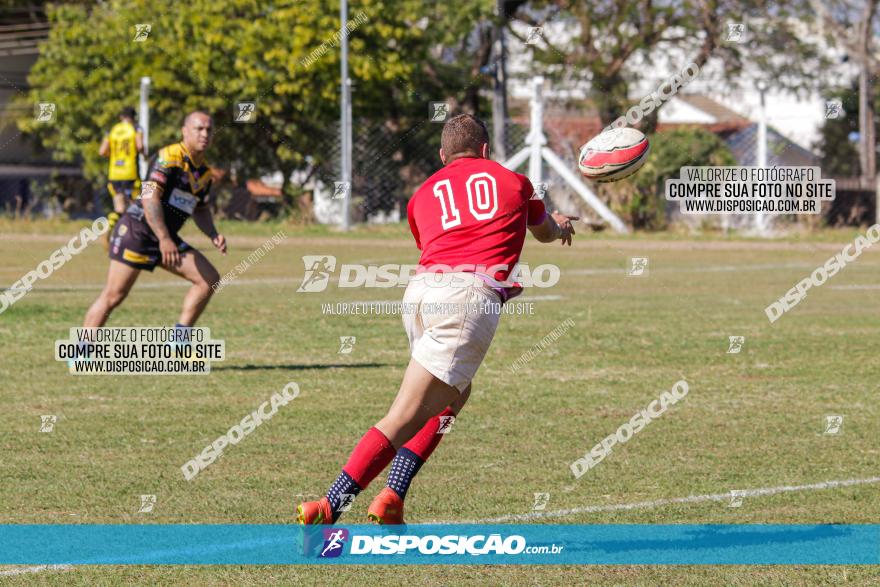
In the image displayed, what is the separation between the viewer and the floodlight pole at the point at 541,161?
3164cm

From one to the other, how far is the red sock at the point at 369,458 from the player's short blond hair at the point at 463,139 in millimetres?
1345

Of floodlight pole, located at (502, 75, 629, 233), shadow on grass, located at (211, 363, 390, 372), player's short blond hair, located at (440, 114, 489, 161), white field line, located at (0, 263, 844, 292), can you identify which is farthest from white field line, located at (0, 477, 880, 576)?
floodlight pole, located at (502, 75, 629, 233)

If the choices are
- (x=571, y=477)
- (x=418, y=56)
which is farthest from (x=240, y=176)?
(x=571, y=477)

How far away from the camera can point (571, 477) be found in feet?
25.9

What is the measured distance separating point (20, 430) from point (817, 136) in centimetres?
5254

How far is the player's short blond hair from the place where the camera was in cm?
659

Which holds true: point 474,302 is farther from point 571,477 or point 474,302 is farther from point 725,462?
point 725,462

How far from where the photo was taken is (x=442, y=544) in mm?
6277

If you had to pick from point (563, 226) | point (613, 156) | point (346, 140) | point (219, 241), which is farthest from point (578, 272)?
point (563, 226)

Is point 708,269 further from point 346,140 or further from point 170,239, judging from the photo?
A: point 170,239

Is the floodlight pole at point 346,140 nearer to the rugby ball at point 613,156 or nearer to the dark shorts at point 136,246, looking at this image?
the dark shorts at point 136,246

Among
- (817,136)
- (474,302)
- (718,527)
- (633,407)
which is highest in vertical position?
(474,302)

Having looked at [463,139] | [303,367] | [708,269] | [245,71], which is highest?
[463,139]

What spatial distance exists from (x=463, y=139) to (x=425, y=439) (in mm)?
1393
